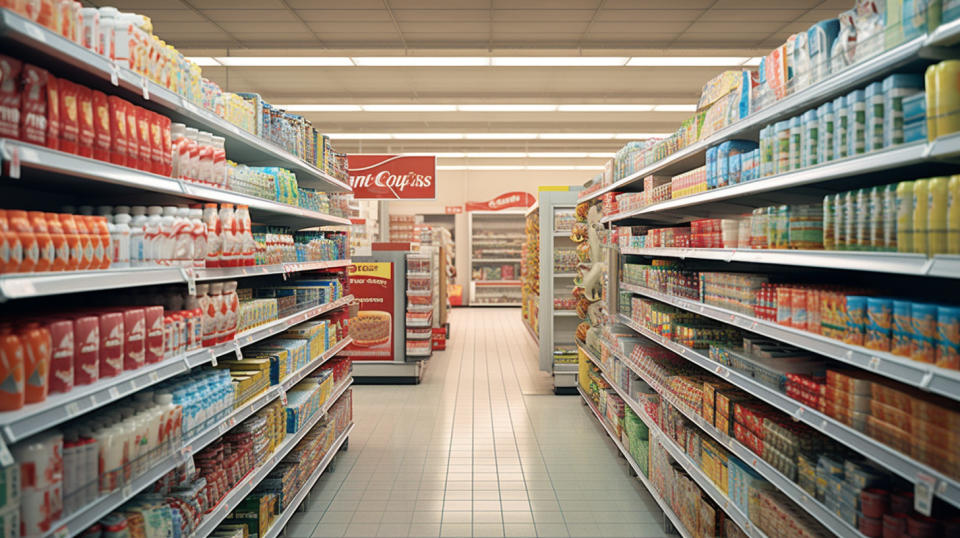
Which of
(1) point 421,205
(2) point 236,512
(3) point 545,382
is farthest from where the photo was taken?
(1) point 421,205

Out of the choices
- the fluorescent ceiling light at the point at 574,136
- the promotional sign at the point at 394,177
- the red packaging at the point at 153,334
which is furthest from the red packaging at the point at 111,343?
the fluorescent ceiling light at the point at 574,136

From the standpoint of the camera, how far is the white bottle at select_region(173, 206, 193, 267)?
2.25 m

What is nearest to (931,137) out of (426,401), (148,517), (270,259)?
(148,517)

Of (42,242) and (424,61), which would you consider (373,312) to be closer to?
(424,61)

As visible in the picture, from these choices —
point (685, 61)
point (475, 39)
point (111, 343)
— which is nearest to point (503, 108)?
point (475, 39)

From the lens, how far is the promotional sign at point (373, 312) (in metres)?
7.71

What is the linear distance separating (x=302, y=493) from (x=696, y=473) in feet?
8.09

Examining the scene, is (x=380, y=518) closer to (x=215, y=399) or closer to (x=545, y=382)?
(x=215, y=399)

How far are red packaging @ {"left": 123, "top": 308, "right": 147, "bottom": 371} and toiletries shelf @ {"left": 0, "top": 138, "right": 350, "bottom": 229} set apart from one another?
0.44 m

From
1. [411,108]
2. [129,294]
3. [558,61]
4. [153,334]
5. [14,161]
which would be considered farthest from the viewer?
[411,108]

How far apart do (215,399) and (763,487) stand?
2420 millimetres

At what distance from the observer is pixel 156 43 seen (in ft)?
7.16

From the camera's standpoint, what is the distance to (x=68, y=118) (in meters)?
1.70

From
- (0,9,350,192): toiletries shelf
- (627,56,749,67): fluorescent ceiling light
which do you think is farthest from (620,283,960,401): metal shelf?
(627,56,749,67): fluorescent ceiling light
